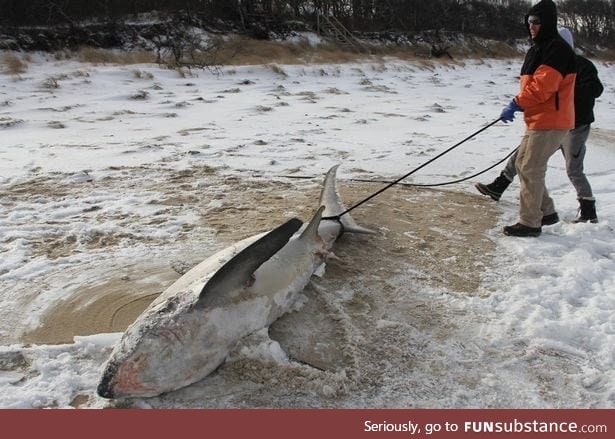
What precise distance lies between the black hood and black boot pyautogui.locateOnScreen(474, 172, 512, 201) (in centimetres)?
156

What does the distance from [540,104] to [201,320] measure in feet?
10.2

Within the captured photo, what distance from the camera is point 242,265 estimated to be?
2.93m

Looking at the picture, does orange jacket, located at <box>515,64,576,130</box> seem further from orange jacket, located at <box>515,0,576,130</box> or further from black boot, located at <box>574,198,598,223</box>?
black boot, located at <box>574,198,598,223</box>

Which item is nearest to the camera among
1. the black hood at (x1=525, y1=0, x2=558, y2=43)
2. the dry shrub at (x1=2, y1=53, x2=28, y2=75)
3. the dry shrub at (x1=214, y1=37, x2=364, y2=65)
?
the black hood at (x1=525, y1=0, x2=558, y2=43)

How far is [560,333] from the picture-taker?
126 inches

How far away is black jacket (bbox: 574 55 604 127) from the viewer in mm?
4793

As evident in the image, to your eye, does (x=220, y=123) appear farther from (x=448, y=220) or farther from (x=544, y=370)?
(x=544, y=370)

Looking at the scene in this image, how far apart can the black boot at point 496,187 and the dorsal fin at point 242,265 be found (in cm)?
311

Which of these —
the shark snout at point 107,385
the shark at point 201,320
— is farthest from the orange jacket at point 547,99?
the shark snout at point 107,385

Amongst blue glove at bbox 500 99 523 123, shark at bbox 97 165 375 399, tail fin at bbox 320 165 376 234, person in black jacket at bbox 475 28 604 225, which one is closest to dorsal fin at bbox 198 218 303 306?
shark at bbox 97 165 375 399

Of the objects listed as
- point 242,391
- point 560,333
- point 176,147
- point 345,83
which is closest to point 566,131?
point 560,333

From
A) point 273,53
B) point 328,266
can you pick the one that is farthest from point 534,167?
point 273,53

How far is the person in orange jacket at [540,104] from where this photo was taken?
416cm
